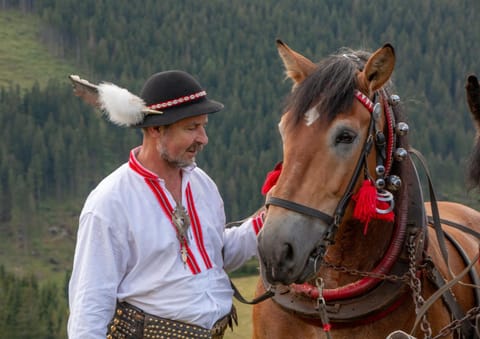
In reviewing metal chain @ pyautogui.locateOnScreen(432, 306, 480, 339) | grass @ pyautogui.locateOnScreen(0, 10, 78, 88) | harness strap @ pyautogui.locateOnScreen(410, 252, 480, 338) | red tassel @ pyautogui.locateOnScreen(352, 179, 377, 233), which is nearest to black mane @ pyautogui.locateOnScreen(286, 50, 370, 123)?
red tassel @ pyautogui.locateOnScreen(352, 179, 377, 233)

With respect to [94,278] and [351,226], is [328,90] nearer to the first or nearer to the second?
[351,226]

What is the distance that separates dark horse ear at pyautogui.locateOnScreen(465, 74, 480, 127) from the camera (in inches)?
159

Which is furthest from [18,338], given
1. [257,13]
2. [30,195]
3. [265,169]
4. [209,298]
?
[257,13]

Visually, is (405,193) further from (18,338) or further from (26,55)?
(26,55)

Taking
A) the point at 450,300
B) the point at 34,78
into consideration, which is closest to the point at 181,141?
the point at 450,300

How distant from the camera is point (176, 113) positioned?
13.2ft

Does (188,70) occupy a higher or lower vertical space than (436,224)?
lower

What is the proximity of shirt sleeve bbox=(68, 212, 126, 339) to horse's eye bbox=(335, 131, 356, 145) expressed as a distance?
1.21 m

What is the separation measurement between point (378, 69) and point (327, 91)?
308 millimetres

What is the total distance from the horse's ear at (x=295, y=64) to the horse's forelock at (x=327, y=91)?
0.28 feet

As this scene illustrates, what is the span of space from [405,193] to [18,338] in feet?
174

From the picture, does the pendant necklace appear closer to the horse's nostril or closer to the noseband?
the noseband

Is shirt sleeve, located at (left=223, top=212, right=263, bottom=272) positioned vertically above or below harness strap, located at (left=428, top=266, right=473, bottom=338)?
above

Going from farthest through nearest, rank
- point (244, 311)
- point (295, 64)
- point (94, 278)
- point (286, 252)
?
1. point (244, 311)
2. point (295, 64)
3. point (94, 278)
4. point (286, 252)
